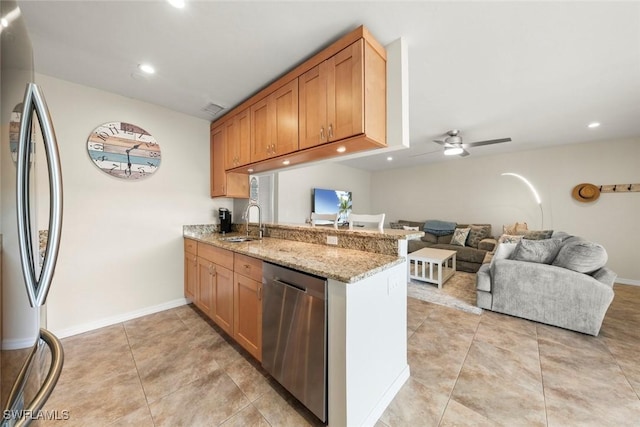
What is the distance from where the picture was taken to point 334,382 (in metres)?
1.21

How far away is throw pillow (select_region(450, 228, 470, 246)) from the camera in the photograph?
4.86m

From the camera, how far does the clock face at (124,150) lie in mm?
2338

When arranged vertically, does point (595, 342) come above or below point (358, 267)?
below

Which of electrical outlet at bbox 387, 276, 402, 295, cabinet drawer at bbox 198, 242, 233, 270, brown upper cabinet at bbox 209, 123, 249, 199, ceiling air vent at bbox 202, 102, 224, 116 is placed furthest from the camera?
brown upper cabinet at bbox 209, 123, 249, 199

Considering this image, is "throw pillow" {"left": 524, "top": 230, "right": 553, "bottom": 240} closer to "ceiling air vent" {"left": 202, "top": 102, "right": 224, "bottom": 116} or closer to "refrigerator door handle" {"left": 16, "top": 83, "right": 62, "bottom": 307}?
"ceiling air vent" {"left": 202, "top": 102, "right": 224, "bottom": 116}

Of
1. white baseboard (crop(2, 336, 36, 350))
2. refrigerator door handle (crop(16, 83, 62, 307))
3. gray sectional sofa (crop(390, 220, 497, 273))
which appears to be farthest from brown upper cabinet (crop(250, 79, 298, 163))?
gray sectional sofa (crop(390, 220, 497, 273))

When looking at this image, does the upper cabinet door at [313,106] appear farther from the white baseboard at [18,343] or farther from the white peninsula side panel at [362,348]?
the white baseboard at [18,343]

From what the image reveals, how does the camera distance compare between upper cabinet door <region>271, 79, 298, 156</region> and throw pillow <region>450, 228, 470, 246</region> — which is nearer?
upper cabinet door <region>271, 79, 298, 156</region>

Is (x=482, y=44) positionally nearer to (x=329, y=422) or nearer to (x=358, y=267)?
(x=358, y=267)

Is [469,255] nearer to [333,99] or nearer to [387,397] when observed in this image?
[387,397]

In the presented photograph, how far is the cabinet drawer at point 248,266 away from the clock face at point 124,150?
1.69 meters

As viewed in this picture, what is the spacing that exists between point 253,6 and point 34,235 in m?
1.56

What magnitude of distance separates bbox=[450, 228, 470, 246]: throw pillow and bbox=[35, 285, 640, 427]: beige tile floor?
2.47 metres

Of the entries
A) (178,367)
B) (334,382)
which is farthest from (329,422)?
(178,367)
